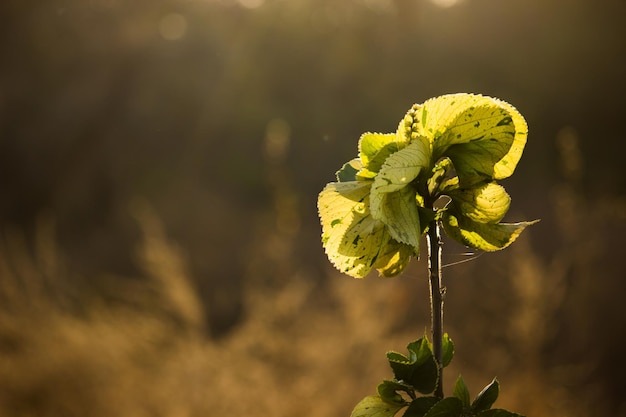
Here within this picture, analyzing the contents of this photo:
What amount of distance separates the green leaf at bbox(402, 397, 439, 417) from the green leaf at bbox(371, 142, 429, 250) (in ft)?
0.35

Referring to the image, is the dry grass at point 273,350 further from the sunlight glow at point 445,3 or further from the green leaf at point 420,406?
the sunlight glow at point 445,3

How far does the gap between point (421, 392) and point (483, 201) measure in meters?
0.13

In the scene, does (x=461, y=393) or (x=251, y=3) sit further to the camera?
(x=251, y=3)

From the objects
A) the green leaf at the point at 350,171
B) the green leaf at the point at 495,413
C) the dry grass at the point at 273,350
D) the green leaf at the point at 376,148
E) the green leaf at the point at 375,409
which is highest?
the dry grass at the point at 273,350

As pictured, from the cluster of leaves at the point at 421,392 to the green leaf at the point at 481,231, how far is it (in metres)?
0.08

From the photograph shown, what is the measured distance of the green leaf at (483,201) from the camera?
15.1 inches

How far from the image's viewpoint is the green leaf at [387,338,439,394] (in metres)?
0.38

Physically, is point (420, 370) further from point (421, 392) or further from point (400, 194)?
point (400, 194)

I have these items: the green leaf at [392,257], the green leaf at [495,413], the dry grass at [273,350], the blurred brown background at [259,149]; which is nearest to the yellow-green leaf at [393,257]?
the green leaf at [392,257]

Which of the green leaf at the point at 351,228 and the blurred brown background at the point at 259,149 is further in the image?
the blurred brown background at the point at 259,149

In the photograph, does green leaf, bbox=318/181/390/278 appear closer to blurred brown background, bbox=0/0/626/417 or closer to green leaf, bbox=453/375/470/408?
green leaf, bbox=453/375/470/408

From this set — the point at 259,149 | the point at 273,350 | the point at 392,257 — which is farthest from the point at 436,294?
the point at 259,149

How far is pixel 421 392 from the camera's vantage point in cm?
38

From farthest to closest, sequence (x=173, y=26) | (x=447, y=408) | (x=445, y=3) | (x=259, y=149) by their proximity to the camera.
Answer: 1. (x=173, y=26)
2. (x=445, y=3)
3. (x=259, y=149)
4. (x=447, y=408)
